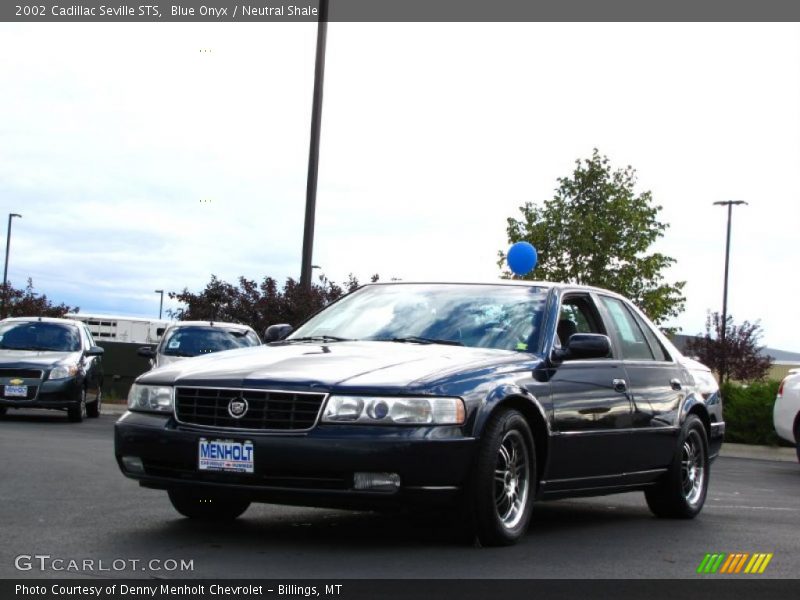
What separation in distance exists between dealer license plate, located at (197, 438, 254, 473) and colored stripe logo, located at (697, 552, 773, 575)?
7.72ft

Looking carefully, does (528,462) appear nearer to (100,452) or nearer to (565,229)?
(100,452)

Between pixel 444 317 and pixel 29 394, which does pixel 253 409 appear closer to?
pixel 444 317

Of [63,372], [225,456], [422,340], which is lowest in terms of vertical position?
[63,372]

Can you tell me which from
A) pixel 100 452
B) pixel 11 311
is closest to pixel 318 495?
pixel 100 452

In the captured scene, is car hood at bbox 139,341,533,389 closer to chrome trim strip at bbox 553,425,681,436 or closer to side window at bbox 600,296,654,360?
chrome trim strip at bbox 553,425,681,436

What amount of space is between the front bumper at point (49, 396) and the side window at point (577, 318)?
12.8m

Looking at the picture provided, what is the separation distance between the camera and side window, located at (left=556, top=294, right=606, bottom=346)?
9.15 metres

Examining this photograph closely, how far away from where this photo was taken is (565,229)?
169 ft

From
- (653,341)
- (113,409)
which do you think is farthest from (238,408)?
(113,409)

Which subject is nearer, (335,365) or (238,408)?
(238,408)

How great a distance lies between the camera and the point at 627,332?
9.84 meters

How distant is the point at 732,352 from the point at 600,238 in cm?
909

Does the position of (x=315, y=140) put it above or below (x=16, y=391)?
above
